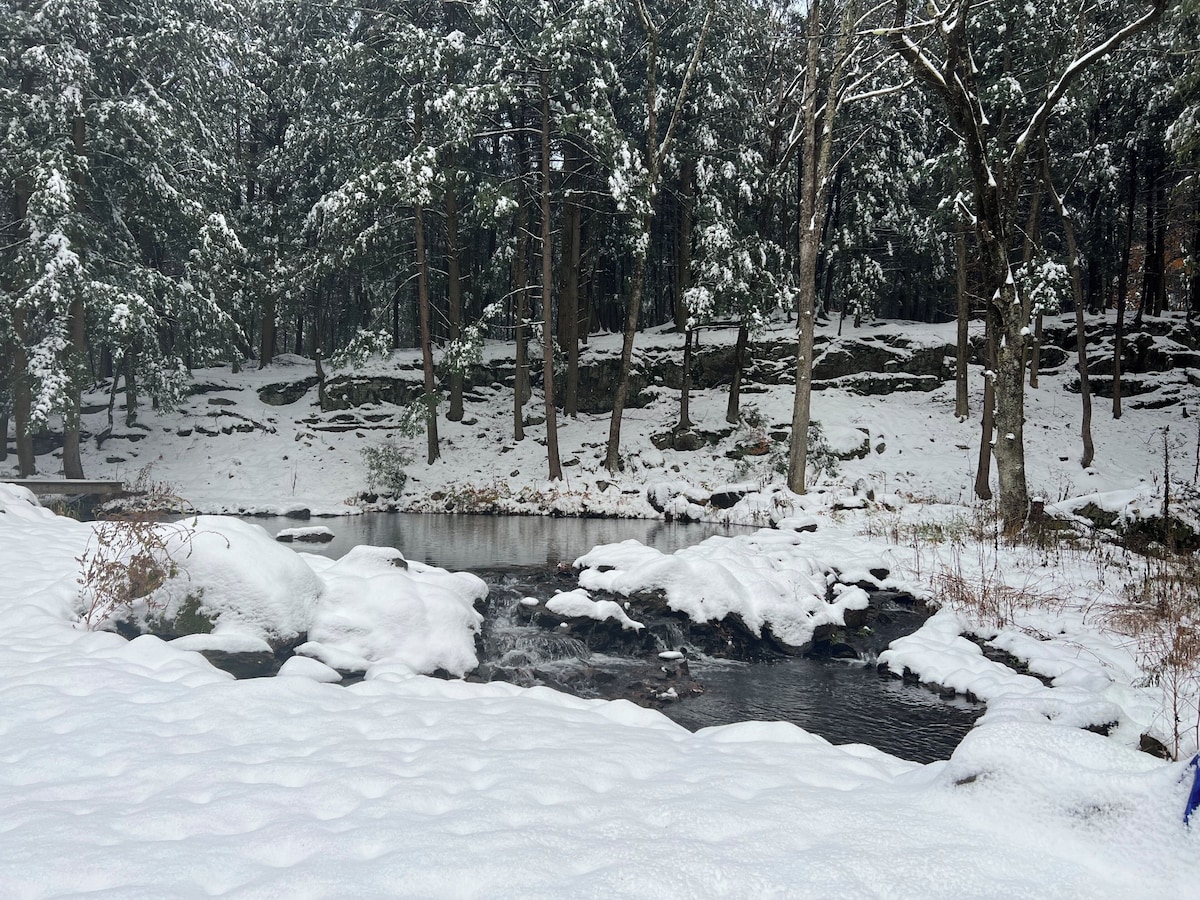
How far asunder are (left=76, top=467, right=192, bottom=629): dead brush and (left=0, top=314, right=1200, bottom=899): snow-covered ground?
14cm

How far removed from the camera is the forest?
14.5 metres

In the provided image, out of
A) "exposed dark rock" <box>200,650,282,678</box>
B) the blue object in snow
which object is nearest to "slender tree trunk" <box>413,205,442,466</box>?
"exposed dark rock" <box>200,650,282,678</box>

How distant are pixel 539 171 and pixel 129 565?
17188 millimetres

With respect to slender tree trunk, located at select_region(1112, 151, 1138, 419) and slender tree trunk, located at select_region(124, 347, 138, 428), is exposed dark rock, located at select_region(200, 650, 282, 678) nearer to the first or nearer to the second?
slender tree trunk, located at select_region(124, 347, 138, 428)

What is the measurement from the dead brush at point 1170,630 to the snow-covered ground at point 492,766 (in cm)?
13

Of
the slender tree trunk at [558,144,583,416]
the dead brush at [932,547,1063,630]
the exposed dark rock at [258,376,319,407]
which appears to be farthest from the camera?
the exposed dark rock at [258,376,319,407]

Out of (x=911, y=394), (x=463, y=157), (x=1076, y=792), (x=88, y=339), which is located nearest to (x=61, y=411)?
(x=88, y=339)

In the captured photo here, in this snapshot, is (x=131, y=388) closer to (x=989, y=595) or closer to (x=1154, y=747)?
(x=989, y=595)

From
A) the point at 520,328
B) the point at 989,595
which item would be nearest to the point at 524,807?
the point at 989,595

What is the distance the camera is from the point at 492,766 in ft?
10.8

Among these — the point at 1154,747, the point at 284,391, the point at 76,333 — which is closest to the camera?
the point at 1154,747

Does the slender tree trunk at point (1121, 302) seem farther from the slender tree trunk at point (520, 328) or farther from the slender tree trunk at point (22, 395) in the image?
the slender tree trunk at point (22, 395)

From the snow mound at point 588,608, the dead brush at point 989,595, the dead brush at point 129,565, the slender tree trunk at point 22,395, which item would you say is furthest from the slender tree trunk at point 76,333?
the dead brush at point 989,595

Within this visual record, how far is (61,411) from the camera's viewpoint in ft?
53.4
